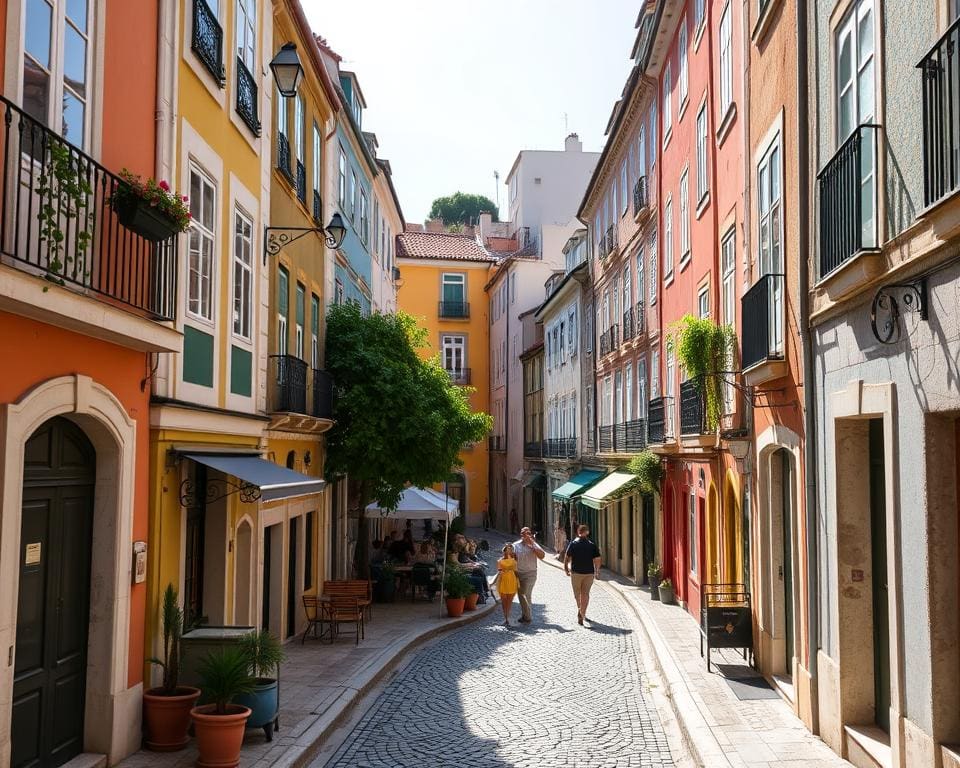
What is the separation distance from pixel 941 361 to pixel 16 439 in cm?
649

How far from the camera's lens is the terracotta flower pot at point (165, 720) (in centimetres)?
920

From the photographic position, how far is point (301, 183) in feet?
57.8

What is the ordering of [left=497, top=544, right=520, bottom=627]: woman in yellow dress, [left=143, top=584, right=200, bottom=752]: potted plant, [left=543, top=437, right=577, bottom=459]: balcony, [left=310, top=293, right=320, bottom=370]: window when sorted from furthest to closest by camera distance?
[left=543, top=437, right=577, bottom=459]: balcony → [left=497, top=544, right=520, bottom=627]: woman in yellow dress → [left=310, top=293, right=320, bottom=370]: window → [left=143, top=584, right=200, bottom=752]: potted plant

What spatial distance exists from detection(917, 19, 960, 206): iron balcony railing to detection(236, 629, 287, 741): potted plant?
7.08m

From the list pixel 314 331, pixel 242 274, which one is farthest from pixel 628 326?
pixel 242 274

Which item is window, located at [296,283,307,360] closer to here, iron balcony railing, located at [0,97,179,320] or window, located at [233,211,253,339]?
window, located at [233,211,253,339]

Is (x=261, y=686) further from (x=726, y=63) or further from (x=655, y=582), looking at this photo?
(x=655, y=582)

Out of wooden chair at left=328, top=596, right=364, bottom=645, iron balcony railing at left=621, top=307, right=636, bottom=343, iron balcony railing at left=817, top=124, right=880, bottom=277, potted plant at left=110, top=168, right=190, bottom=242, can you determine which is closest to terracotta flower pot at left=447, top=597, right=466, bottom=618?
wooden chair at left=328, top=596, right=364, bottom=645

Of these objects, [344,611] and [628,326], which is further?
[628,326]

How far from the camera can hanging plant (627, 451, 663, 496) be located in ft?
74.5

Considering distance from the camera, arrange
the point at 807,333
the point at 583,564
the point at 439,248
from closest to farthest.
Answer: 1. the point at 807,333
2. the point at 583,564
3. the point at 439,248

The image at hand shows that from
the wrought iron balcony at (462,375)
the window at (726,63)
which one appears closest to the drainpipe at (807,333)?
the window at (726,63)

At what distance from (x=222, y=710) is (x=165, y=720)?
72cm

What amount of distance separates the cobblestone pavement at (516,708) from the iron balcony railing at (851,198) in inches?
204
